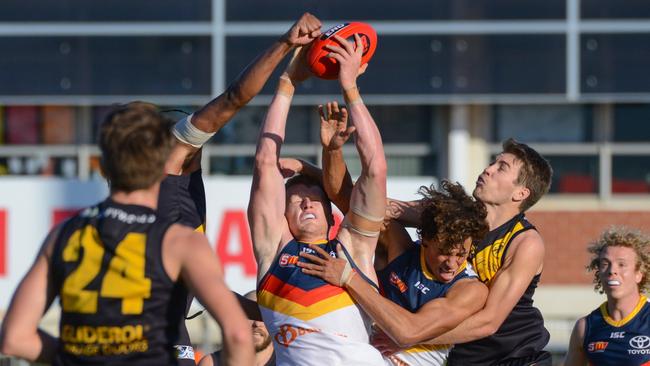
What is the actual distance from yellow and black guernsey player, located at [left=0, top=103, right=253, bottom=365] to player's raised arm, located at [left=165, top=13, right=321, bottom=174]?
114 cm

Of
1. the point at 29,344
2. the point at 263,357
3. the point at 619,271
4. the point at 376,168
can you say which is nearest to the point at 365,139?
the point at 376,168

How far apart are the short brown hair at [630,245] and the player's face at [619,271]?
0.10 feet

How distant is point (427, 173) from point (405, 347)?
351 inches

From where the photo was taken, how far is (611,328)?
5.87 metres

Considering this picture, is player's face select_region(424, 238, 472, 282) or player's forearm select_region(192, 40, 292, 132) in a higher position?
player's forearm select_region(192, 40, 292, 132)

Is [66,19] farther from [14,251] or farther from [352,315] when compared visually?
[352,315]

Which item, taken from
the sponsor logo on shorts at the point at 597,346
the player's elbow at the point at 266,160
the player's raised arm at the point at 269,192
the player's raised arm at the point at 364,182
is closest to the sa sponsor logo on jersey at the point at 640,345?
the sponsor logo on shorts at the point at 597,346

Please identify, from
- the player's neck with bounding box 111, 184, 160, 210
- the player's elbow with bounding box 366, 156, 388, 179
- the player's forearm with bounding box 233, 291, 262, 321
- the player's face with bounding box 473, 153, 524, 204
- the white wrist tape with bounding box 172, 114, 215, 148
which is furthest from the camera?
the player's face with bounding box 473, 153, 524, 204

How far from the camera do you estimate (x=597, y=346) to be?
19.3 feet

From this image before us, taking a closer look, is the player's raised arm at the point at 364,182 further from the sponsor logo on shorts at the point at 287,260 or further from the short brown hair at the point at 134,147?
the short brown hair at the point at 134,147

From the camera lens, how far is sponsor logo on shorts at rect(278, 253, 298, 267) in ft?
15.2

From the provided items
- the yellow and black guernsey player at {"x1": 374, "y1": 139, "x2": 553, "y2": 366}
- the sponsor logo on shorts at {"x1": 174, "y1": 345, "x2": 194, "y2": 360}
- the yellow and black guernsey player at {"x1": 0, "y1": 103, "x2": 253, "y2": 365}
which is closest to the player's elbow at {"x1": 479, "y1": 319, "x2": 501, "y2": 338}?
the yellow and black guernsey player at {"x1": 374, "y1": 139, "x2": 553, "y2": 366}

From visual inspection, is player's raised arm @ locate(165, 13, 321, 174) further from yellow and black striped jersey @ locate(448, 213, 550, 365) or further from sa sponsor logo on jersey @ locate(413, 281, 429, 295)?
yellow and black striped jersey @ locate(448, 213, 550, 365)

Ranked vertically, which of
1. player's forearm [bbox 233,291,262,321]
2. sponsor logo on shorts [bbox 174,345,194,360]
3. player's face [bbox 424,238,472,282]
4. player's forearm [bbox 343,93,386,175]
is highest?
player's forearm [bbox 343,93,386,175]
